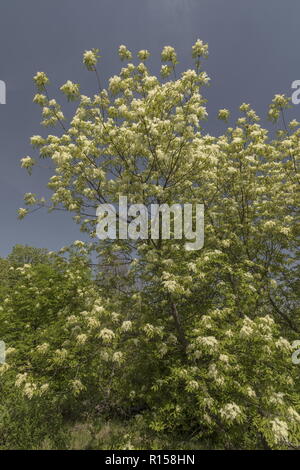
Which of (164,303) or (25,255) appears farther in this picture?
(25,255)

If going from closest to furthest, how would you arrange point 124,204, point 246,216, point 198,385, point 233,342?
point 198,385 < point 233,342 < point 124,204 < point 246,216

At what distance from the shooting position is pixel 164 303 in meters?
8.26

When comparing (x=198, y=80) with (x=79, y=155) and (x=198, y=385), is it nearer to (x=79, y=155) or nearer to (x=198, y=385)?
(x=79, y=155)

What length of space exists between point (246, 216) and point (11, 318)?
12.2m

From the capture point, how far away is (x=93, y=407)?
23.5 feet

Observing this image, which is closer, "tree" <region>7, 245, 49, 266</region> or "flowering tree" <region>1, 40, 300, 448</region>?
"flowering tree" <region>1, 40, 300, 448</region>

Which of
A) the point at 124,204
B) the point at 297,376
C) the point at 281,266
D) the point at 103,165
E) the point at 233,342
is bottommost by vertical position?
the point at 297,376

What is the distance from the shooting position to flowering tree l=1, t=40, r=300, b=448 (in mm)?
6035

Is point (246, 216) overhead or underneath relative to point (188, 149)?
underneath

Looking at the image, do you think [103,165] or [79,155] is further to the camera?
[103,165]

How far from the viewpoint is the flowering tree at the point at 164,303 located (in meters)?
6.04

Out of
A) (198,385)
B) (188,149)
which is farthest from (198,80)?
(198,385)

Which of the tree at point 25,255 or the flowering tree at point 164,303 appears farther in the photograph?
the tree at point 25,255

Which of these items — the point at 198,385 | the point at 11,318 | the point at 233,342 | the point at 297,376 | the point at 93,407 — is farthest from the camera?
the point at 11,318
